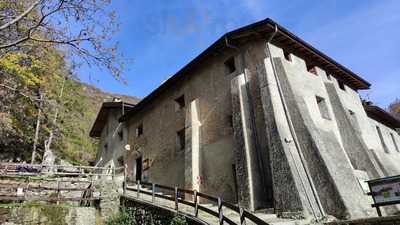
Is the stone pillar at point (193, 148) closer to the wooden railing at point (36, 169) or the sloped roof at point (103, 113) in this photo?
the wooden railing at point (36, 169)

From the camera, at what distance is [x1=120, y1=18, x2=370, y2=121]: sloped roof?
13.7 metres

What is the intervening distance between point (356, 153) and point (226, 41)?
7680mm

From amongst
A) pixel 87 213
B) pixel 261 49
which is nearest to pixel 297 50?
pixel 261 49

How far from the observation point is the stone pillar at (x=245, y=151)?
11000 millimetres


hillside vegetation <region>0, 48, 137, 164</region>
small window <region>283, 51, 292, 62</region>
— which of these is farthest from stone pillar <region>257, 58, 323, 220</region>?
hillside vegetation <region>0, 48, 137, 164</region>

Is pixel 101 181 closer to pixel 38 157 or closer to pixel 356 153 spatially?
pixel 356 153

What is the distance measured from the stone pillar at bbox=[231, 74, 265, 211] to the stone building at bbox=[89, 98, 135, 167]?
12901 mm

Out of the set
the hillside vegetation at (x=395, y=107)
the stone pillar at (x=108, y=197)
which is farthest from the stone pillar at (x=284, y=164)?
the hillside vegetation at (x=395, y=107)

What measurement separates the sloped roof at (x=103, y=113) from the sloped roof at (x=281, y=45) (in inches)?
263

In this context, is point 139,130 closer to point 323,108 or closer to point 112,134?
point 112,134

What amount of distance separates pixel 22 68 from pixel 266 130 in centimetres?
1519

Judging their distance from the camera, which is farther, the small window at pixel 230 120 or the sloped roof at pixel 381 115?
the sloped roof at pixel 381 115

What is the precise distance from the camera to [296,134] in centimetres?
1135

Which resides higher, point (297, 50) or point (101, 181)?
point (297, 50)
